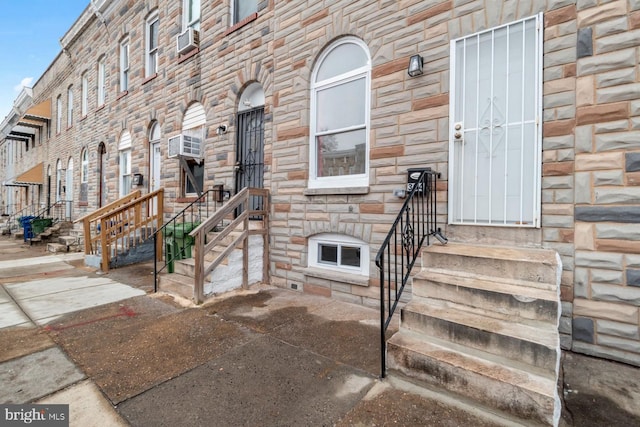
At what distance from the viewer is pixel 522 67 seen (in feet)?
10.6

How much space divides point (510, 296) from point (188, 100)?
7331 mm

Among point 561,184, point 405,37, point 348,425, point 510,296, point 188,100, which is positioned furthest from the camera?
point 188,100

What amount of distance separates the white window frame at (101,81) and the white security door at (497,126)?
1220 centimetres

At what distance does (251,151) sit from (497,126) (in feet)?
13.8

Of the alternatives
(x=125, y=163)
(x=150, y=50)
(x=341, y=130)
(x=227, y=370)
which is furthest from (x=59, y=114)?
(x=227, y=370)

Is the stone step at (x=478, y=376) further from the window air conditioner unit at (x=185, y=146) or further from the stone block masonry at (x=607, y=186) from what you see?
the window air conditioner unit at (x=185, y=146)

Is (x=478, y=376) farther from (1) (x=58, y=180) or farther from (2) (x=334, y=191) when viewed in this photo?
(1) (x=58, y=180)

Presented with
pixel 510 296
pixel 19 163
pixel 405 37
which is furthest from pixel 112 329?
pixel 19 163

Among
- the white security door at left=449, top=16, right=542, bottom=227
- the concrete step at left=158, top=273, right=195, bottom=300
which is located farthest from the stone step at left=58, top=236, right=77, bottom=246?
the white security door at left=449, top=16, right=542, bottom=227

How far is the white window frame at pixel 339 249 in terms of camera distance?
4312 mm

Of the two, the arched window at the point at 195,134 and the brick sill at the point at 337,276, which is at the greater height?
the arched window at the point at 195,134

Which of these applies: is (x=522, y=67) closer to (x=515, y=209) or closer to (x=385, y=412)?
(x=515, y=209)

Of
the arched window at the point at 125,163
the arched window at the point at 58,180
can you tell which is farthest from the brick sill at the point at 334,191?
the arched window at the point at 58,180

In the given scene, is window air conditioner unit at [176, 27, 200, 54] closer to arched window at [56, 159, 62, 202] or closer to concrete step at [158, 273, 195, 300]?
concrete step at [158, 273, 195, 300]
